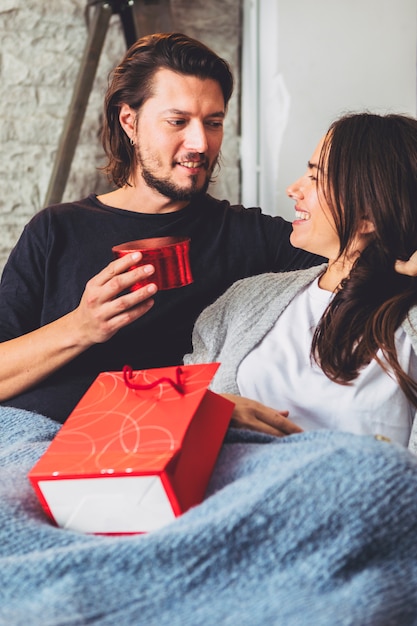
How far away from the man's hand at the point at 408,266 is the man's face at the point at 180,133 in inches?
21.0

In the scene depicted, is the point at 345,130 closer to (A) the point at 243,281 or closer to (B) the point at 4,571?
(A) the point at 243,281

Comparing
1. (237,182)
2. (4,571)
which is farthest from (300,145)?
(4,571)

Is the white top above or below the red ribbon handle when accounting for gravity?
below

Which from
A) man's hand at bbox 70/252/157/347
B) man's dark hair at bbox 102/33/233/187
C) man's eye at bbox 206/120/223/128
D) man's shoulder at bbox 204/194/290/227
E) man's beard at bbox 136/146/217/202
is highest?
man's dark hair at bbox 102/33/233/187

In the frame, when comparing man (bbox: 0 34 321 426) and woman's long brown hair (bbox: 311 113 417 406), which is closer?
woman's long brown hair (bbox: 311 113 417 406)

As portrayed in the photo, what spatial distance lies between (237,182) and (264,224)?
962 millimetres

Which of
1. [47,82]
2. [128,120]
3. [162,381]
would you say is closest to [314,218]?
[162,381]

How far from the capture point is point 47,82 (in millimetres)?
2350

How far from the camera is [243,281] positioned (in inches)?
60.5

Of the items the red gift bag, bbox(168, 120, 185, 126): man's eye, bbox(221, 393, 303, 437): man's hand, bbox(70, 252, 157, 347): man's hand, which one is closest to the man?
bbox(168, 120, 185, 126): man's eye

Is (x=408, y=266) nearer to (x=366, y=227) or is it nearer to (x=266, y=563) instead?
(x=366, y=227)

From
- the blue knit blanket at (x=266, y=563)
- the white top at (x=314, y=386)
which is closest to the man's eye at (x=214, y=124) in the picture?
the white top at (x=314, y=386)

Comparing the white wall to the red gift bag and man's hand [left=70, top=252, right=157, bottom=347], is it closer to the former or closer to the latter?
man's hand [left=70, top=252, right=157, bottom=347]

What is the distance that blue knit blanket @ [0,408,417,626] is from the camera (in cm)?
72
